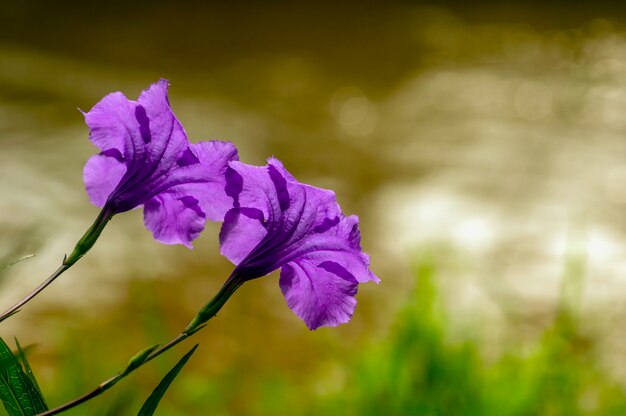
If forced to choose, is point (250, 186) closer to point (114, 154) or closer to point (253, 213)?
point (253, 213)

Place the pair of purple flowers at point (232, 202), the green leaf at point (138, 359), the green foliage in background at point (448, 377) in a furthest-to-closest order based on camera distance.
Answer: the green foliage in background at point (448, 377), the pair of purple flowers at point (232, 202), the green leaf at point (138, 359)

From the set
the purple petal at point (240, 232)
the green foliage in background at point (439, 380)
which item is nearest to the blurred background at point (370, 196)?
the green foliage in background at point (439, 380)

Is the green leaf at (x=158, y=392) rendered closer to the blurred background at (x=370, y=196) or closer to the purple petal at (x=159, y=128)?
the blurred background at (x=370, y=196)

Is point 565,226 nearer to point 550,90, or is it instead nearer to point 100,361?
point 550,90

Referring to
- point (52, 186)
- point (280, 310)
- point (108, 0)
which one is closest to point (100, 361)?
point (280, 310)

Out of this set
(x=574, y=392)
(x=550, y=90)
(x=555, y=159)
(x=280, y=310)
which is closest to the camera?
(x=574, y=392)

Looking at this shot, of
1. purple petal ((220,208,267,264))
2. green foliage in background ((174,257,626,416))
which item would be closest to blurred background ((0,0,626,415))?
green foliage in background ((174,257,626,416))

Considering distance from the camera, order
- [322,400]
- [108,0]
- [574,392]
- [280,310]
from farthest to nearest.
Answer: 1. [108,0]
2. [280,310]
3. [322,400]
4. [574,392]

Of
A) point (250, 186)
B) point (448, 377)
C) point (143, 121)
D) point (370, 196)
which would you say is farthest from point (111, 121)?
point (370, 196)

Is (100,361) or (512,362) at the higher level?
(512,362)
